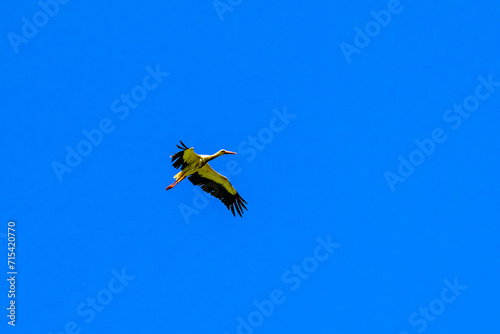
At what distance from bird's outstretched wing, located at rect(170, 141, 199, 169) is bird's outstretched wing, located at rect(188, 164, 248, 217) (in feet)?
4.94

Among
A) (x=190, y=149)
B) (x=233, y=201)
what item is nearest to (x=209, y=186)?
(x=233, y=201)

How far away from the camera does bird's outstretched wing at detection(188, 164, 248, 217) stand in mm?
30844

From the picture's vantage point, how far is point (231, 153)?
2988 cm

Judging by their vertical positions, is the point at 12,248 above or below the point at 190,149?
above

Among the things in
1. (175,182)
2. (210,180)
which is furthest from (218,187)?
(175,182)

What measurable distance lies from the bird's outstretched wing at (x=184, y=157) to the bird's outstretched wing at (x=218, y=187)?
1.51m

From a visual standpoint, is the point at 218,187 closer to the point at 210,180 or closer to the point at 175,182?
the point at 210,180

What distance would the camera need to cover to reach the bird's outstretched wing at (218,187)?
3084cm

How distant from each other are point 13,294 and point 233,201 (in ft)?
24.3

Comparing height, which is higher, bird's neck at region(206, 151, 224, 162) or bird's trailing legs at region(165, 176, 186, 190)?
bird's trailing legs at region(165, 176, 186, 190)

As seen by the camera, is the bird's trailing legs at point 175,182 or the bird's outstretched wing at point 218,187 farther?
the bird's outstretched wing at point 218,187

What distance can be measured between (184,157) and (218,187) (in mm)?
2798

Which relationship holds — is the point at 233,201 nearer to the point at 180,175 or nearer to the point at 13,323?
the point at 180,175

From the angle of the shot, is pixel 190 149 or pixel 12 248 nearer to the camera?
pixel 190 149
